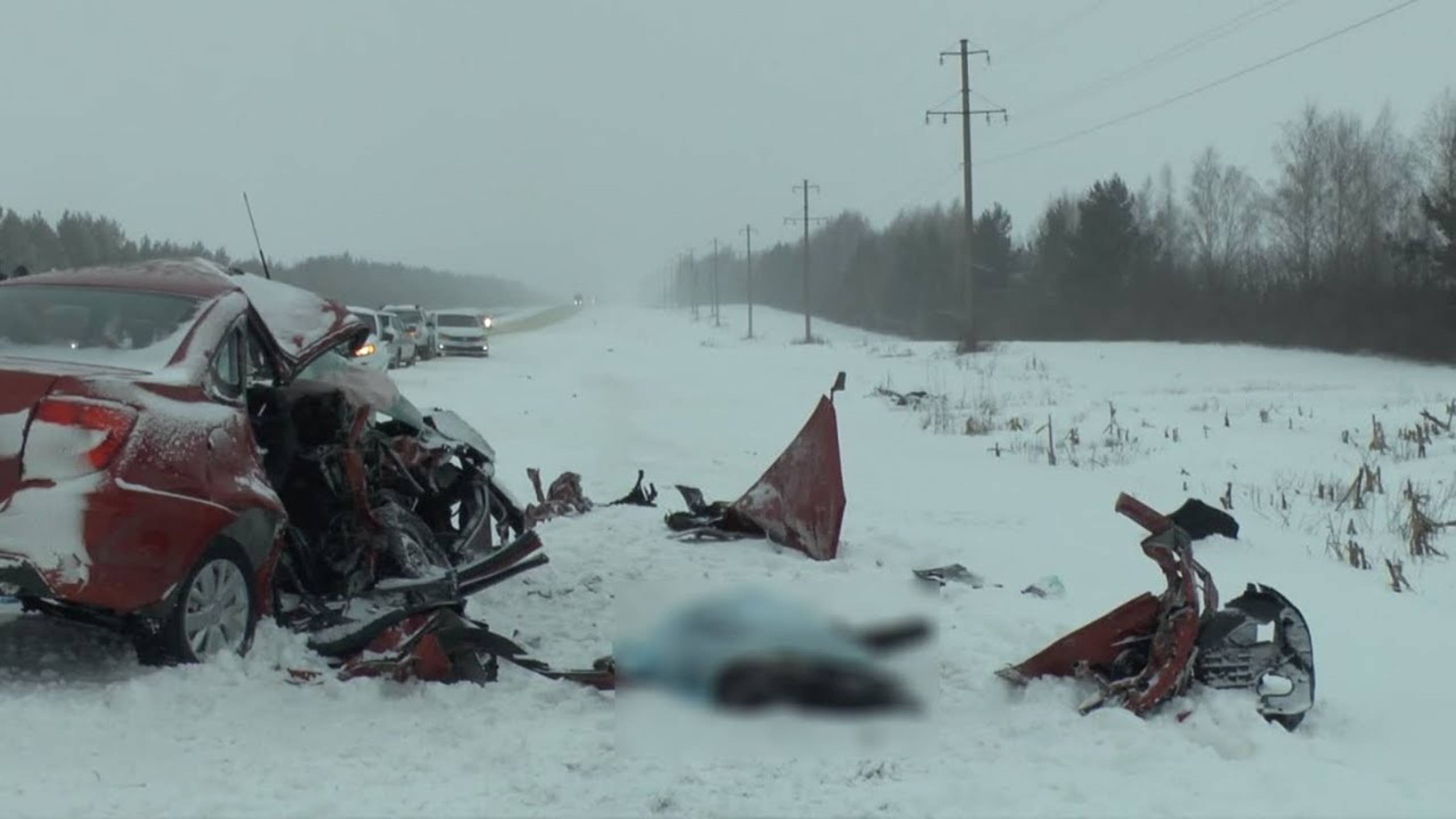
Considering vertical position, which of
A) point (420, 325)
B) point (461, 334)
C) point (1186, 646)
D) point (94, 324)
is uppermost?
point (420, 325)

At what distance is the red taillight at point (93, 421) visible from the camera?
15.1 feet

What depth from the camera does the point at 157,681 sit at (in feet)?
15.6

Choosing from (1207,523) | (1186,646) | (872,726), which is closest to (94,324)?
(872,726)

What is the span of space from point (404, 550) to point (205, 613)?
135cm

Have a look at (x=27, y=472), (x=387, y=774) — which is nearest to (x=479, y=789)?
(x=387, y=774)

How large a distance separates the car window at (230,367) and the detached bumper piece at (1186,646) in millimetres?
3793

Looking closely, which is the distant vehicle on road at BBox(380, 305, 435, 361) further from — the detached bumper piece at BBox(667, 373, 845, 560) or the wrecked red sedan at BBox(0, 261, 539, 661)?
the wrecked red sedan at BBox(0, 261, 539, 661)

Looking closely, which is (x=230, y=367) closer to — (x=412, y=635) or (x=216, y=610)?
(x=216, y=610)

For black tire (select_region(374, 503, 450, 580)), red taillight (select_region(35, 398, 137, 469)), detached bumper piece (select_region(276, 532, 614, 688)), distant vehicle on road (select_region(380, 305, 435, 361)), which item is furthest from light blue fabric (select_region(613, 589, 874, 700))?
distant vehicle on road (select_region(380, 305, 435, 361))

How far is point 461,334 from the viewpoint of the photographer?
1663 inches

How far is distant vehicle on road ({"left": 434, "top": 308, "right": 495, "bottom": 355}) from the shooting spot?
4206cm

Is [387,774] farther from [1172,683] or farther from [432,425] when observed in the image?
[432,425]

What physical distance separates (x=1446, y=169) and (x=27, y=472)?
54414 millimetres

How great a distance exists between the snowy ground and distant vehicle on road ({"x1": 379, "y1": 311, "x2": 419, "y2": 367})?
69.8 feet
